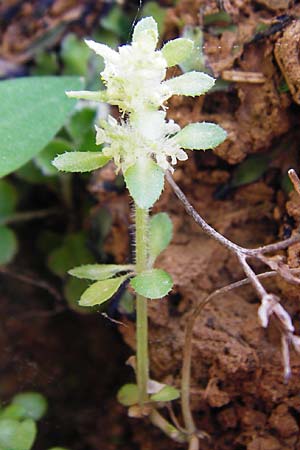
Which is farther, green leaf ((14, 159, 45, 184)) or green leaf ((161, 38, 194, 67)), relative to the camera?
green leaf ((14, 159, 45, 184))

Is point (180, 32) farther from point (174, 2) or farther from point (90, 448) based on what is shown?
point (90, 448)

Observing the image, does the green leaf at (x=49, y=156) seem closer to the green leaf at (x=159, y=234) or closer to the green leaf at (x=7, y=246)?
the green leaf at (x=7, y=246)

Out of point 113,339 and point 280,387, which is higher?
point 113,339

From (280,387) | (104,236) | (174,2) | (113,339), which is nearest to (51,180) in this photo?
(104,236)

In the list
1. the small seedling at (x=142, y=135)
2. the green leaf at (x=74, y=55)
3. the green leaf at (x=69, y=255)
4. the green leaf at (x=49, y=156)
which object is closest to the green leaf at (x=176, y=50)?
the small seedling at (x=142, y=135)

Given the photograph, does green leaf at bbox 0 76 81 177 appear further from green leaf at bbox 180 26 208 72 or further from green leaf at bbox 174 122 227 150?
green leaf at bbox 174 122 227 150

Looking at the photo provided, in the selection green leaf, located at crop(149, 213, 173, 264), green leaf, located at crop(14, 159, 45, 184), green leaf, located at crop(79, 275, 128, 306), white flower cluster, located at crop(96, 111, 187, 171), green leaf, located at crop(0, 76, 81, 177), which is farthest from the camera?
green leaf, located at crop(14, 159, 45, 184)

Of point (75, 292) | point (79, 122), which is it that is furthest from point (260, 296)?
point (79, 122)

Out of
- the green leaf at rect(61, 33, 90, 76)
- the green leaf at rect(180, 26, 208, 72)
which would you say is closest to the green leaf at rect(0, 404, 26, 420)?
the green leaf at rect(180, 26, 208, 72)
